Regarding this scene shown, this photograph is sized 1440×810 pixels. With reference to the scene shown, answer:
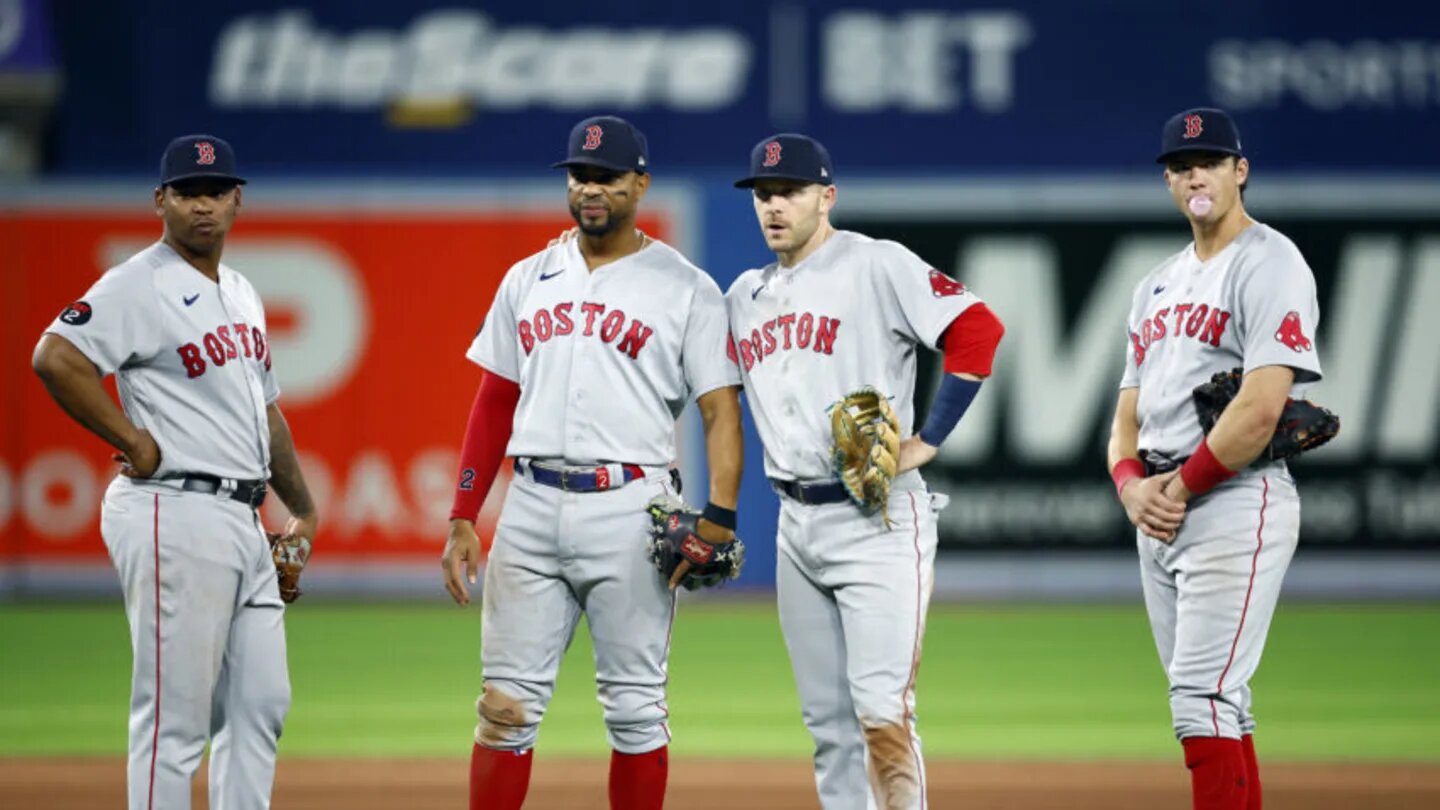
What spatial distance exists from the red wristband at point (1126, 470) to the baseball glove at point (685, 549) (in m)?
1.05

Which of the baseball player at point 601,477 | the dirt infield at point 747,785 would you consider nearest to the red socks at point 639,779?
the baseball player at point 601,477

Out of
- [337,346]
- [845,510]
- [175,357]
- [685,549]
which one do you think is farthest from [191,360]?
[337,346]

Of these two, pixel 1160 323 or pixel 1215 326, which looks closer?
pixel 1215 326

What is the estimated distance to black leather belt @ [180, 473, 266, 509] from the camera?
496 cm

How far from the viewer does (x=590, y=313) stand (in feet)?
17.3

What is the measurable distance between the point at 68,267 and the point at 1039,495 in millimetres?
6498

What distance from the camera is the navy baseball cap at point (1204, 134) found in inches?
199

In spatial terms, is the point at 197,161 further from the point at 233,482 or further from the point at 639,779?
the point at 639,779

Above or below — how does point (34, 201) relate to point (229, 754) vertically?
above

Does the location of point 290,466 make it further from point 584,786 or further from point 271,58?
point 271,58

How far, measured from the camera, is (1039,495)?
12688 millimetres

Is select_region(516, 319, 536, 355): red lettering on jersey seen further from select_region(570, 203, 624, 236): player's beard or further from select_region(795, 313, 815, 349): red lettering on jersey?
select_region(795, 313, 815, 349): red lettering on jersey

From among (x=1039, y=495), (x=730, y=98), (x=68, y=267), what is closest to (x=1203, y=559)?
(x=1039, y=495)

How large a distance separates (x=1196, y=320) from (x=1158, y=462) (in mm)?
401
